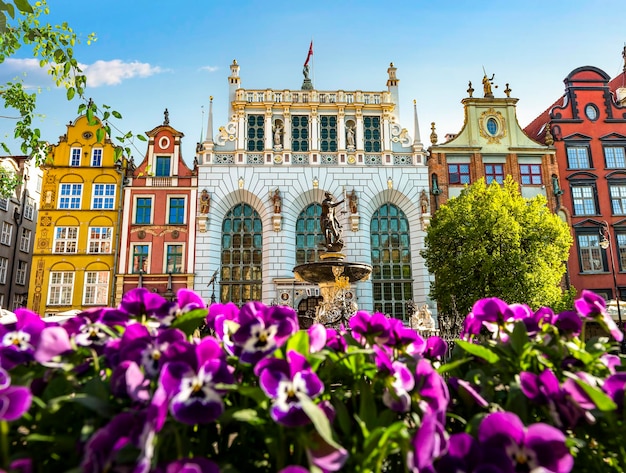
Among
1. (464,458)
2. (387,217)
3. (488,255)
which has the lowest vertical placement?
(464,458)

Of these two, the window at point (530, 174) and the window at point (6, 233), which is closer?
the window at point (530, 174)

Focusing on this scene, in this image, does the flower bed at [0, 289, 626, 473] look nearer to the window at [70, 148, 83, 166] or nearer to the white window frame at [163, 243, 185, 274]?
the white window frame at [163, 243, 185, 274]

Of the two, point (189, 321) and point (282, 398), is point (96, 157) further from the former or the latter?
point (282, 398)

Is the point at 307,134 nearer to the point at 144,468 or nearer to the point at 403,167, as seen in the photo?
the point at 403,167

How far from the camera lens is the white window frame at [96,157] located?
30697mm

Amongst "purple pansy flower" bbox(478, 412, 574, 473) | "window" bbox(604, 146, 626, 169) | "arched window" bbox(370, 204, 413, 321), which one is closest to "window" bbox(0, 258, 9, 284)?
"arched window" bbox(370, 204, 413, 321)

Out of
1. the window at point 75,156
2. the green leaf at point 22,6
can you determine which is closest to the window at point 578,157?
the window at point 75,156

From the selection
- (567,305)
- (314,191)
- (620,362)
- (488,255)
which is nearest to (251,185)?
(314,191)

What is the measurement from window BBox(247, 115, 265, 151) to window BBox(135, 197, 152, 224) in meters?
7.26

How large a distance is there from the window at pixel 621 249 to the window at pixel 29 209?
135 ft

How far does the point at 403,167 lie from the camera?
103ft

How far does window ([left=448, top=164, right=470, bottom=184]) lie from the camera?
3130 centimetres

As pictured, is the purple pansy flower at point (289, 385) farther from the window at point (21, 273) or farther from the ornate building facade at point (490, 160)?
the window at point (21, 273)

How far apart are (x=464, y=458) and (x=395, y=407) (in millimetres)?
300
